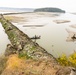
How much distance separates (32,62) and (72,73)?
5.41 m

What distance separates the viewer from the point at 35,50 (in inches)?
894

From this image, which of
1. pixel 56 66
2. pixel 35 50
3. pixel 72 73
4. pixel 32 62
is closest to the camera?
pixel 72 73

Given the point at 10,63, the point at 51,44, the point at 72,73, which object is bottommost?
the point at 51,44

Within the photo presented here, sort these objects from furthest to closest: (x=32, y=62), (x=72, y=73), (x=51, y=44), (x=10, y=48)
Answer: (x=51, y=44) < (x=10, y=48) < (x=32, y=62) < (x=72, y=73)

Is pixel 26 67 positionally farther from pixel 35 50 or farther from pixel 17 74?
pixel 35 50

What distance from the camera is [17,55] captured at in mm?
22984

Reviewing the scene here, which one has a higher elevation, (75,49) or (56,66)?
(56,66)

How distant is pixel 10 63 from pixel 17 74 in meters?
2.85

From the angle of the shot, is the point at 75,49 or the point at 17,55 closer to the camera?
the point at 17,55

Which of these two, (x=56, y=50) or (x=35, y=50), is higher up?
(x=35, y=50)

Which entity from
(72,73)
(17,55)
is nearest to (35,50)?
(17,55)

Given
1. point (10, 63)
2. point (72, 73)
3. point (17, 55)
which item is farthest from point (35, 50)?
point (72, 73)

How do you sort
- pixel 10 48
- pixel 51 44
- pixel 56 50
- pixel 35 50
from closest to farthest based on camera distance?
pixel 35 50
pixel 10 48
pixel 56 50
pixel 51 44

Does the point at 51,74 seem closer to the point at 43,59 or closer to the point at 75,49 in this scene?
the point at 43,59
